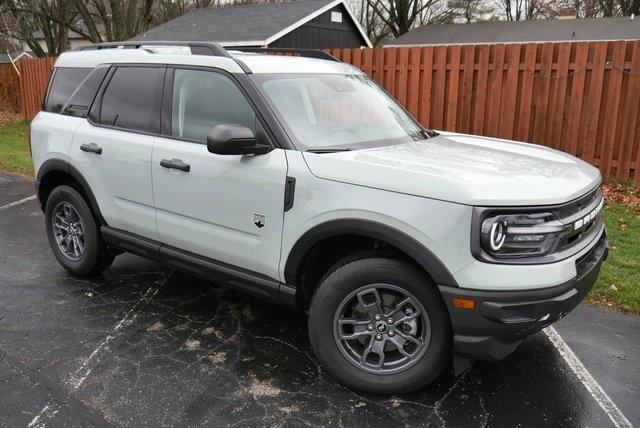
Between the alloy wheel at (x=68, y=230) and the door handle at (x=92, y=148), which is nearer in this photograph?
the door handle at (x=92, y=148)

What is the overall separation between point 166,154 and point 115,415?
173cm

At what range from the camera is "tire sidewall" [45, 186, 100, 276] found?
4.70 meters

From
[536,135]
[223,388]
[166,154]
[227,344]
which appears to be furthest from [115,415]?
[536,135]

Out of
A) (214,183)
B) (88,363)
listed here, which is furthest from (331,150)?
(88,363)

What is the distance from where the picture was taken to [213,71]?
12.4ft

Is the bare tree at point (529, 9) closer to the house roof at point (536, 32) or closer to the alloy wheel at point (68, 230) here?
the house roof at point (536, 32)

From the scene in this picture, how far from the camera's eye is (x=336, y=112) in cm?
392

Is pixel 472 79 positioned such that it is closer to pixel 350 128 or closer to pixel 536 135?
pixel 536 135

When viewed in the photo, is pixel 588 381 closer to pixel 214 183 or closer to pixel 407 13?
pixel 214 183

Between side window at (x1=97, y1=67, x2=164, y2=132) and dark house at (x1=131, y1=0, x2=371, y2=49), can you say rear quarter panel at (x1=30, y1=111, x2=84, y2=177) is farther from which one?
dark house at (x1=131, y1=0, x2=371, y2=49)

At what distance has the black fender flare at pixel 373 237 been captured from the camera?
281 centimetres

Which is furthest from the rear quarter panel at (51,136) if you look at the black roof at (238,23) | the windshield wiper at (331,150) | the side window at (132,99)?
the black roof at (238,23)

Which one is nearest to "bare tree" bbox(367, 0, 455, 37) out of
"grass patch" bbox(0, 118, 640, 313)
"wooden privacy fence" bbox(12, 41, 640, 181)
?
"wooden privacy fence" bbox(12, 41, 640, 181)

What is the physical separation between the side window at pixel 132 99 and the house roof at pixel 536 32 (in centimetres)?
2314
